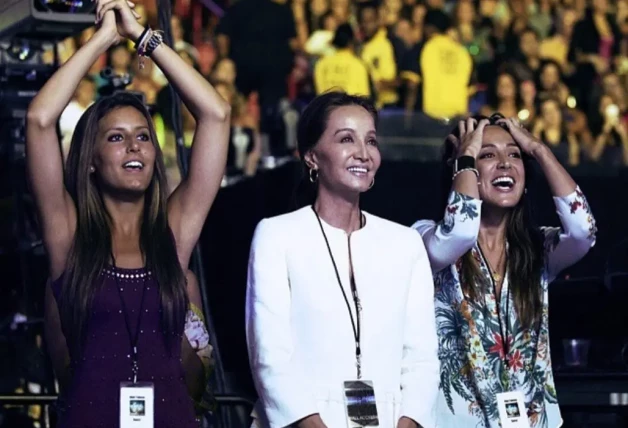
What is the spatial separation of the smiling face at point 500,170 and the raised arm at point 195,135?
3.06 ft

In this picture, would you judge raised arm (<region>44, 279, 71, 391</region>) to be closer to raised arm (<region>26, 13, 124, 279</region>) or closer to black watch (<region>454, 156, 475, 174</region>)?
raised arm (<region>26, 13, 124, 279</region>)

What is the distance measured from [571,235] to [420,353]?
0.82m

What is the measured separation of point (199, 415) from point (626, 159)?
20.7 ft

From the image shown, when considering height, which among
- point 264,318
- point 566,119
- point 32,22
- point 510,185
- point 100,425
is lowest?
point 100,425

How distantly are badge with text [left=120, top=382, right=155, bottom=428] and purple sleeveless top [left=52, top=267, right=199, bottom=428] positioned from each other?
0.03m

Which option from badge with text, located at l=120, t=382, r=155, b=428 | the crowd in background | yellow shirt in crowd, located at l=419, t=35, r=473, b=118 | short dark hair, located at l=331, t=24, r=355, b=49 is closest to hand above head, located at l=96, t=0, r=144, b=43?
badge with text, located at l=120, t=382, r=155, b=428

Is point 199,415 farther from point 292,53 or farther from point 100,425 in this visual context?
point 292,53

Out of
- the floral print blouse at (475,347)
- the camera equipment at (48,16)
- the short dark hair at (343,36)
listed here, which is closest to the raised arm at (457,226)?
the floral print blouse at (475,347)

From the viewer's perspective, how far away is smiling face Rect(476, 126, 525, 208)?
4902 millimetres

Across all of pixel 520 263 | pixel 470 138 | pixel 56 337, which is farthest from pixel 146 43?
pixel 520 263

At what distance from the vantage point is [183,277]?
167 inches

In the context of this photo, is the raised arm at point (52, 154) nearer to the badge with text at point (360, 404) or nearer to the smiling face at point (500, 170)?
the badge with text at point (360, 404)

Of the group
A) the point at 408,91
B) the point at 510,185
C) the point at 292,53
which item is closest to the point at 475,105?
the point at 408,91

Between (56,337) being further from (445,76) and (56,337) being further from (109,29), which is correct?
(445,76)
